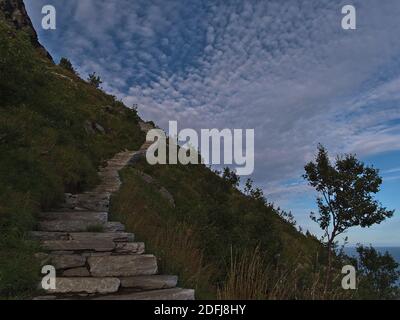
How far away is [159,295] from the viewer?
4848 millimetres

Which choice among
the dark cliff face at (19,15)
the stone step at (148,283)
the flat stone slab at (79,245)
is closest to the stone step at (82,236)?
the flat stone slab at (79,245)

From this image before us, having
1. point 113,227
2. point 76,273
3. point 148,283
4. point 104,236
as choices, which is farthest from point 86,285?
point 113,227

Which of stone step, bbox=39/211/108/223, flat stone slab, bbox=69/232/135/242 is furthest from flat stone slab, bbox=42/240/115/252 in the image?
stone step, bbox=39/211/108/223

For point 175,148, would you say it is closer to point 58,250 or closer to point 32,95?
point 32,95

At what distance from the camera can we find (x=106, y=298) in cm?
472

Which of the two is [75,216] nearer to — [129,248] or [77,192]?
[129,248]

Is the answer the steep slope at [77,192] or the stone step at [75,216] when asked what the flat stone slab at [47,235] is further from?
the stone step at [75,216]

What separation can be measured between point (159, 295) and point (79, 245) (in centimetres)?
193

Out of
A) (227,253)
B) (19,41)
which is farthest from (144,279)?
(19,41)

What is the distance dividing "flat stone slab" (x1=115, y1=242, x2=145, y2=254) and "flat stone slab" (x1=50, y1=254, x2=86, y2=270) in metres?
0.63

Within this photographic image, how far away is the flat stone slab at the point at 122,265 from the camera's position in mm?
5527
